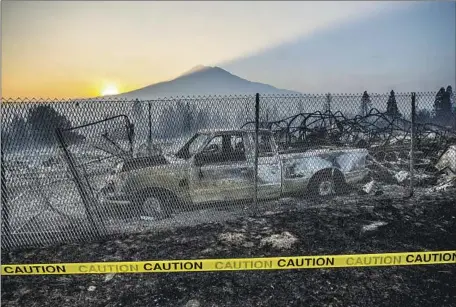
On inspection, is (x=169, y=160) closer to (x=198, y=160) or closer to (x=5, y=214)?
(x=198, y=160)

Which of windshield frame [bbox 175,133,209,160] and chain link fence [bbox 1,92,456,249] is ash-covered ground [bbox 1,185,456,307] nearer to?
chain link fence [bbox 1,92,456,249]

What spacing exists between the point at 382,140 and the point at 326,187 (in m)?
2.69

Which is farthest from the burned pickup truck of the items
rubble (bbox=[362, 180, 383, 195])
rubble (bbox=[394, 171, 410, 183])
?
rubble (bbox=[394, 171, 410, 183])

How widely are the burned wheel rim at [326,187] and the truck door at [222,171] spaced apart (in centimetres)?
160

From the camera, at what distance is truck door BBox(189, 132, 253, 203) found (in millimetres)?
5789

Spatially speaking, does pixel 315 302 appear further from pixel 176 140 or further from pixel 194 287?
pixel 176 140

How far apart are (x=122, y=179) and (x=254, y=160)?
2222 mm

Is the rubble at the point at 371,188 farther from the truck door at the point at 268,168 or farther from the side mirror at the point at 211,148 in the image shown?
the side mirror at the point at 211,148

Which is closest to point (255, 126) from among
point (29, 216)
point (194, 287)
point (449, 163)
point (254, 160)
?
point (254, 160)

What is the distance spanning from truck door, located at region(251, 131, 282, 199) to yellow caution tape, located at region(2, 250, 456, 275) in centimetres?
213

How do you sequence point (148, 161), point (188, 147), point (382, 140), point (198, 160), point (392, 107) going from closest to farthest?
point (148, 161), point (198, 160), point (188, 147), point (392, 107), point (382, 140)

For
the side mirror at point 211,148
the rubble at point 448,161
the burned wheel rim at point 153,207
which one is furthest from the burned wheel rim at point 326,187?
the rubble at point 448,161

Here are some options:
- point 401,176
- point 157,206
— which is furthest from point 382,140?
point 157,206

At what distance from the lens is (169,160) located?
19.0 feet
